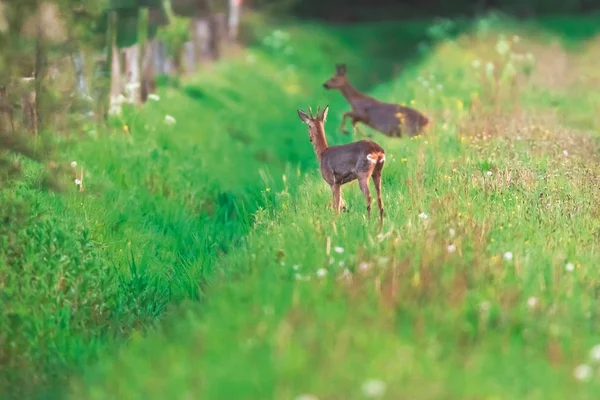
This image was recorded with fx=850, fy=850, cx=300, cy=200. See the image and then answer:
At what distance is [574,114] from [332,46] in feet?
44.2

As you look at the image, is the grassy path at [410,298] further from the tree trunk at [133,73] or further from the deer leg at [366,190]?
the tree trunk at [133,73]

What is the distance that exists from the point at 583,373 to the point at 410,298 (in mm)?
1232

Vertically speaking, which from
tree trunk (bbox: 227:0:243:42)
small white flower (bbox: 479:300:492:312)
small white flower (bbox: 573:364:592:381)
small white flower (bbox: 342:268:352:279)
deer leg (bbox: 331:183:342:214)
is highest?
small white flower (bbox: 573:364:592:381)

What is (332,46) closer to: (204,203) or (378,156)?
(204,203)

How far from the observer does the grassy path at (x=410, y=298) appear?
461cm

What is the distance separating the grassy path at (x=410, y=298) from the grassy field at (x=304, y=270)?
0.05ft

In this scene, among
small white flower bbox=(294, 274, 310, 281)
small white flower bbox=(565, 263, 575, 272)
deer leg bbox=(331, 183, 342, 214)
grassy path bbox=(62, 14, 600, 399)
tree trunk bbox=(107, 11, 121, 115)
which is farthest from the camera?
tree trunk bbox=(107, 11, 121, 115)

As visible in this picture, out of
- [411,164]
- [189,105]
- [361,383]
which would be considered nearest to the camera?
[361,383]

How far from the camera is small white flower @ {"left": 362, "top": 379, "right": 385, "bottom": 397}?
14.0 feet

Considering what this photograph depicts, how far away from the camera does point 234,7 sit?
23109mm

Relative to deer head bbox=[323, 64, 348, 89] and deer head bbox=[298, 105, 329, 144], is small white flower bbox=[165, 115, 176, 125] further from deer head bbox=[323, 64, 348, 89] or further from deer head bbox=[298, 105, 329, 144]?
deer head bbox=[298, 105, 329, 144]

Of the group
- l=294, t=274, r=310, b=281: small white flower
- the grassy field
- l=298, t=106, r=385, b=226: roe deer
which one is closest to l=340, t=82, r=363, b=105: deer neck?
the grassy field

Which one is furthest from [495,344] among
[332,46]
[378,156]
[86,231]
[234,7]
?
[332,46]

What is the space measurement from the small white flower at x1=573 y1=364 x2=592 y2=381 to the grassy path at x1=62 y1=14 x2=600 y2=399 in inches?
0.5
